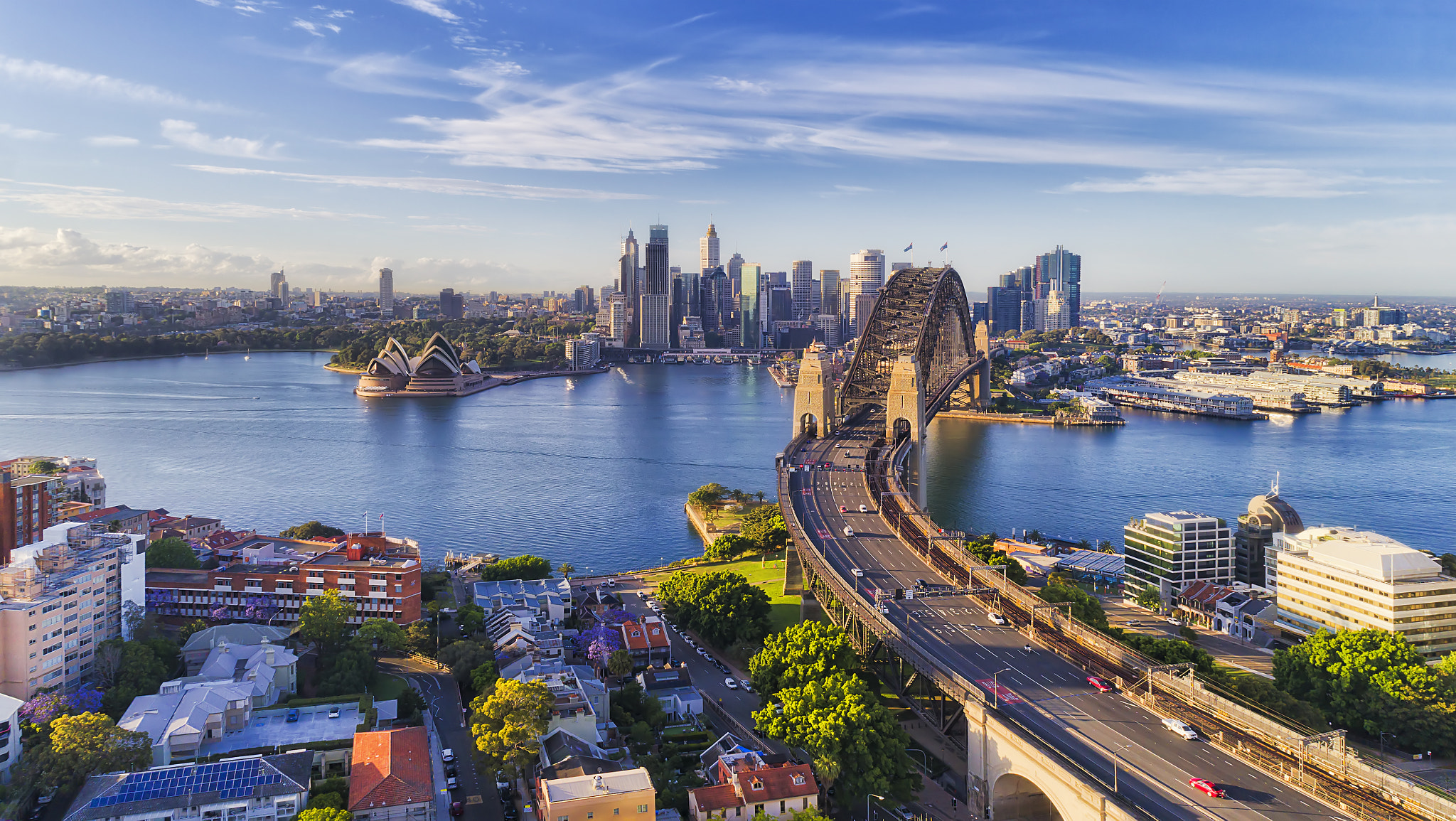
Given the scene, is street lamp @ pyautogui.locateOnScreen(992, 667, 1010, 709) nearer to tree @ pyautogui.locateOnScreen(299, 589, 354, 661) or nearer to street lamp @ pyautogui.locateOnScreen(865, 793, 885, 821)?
street lamp @ pyautogui.locateOnScreen(865, 793, 885, 821)

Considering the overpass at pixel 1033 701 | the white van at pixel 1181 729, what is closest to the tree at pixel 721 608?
the overpass at pixel 1033 701

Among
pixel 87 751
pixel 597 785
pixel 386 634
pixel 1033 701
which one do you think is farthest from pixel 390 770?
pixel 1033 701

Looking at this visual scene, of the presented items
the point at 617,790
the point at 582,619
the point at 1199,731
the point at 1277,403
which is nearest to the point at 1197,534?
the point at 1199,731

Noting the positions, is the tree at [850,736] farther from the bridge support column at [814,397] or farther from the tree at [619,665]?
the bridge support column at [814,397]

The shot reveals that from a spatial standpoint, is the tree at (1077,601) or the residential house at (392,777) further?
the tree at (1077,601)

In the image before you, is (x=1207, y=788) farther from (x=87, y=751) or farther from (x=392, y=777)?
(x=87, y=751)

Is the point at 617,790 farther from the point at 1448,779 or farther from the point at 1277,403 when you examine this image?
the point at 1277,403
